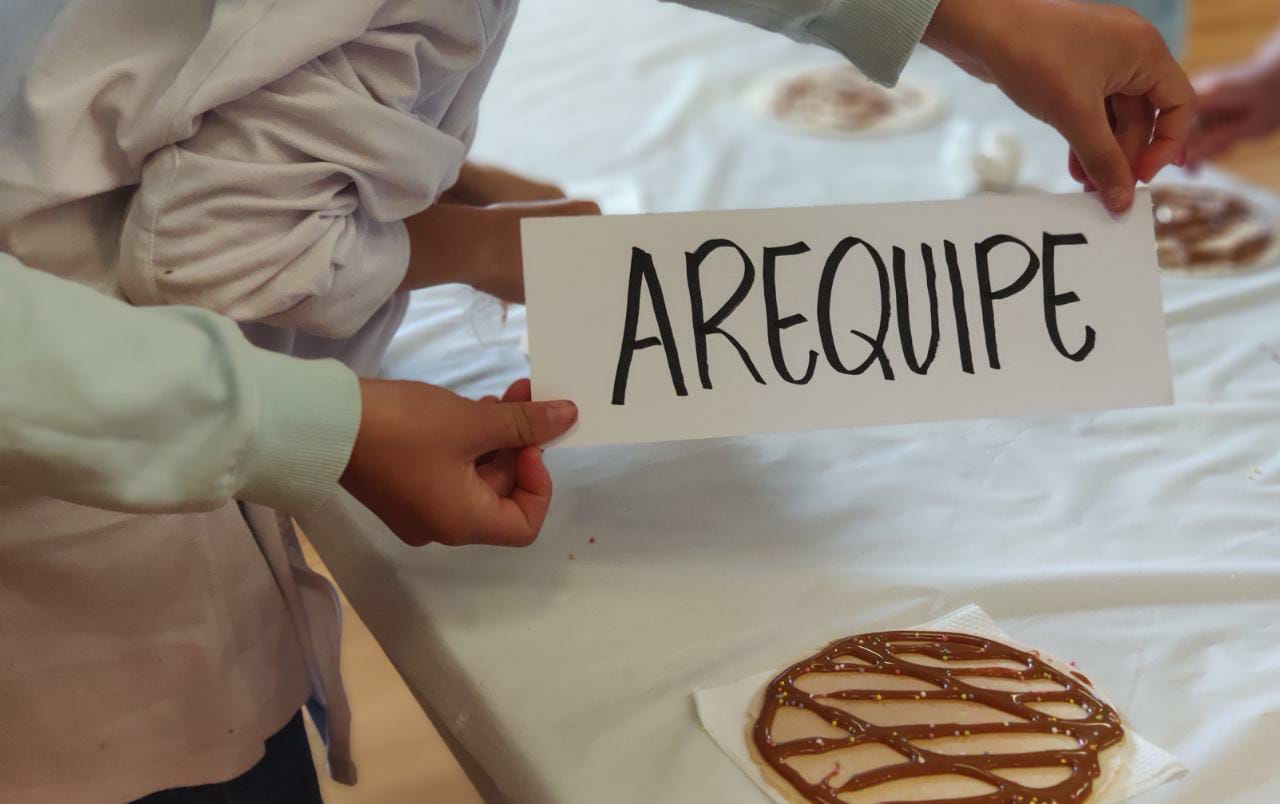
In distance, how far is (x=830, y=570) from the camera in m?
0.63

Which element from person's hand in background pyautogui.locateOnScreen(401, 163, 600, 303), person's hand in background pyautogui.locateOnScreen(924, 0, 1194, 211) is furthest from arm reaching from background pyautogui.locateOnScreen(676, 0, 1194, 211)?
person's hand in background pyautogui.locateOnScreen(401, 163, 600, 303)

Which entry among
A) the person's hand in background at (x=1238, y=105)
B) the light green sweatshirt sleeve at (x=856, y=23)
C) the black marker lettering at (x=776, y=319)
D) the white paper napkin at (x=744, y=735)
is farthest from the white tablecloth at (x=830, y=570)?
the person's hand in background at (x=1238, y=105)

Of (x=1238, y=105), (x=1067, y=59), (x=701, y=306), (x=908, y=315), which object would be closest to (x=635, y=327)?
(x=701, y=306)

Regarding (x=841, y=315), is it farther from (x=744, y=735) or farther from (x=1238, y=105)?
(x=1238, y=105)

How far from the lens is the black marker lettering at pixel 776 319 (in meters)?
0.60

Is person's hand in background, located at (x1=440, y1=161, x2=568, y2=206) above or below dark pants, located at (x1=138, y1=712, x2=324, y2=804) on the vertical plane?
above

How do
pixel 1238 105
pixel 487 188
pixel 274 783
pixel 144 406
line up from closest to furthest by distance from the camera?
pixel 144 406
pixel 274 783
pixel 487 188
pixel 1238 105

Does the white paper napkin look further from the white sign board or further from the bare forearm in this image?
the bare forearm

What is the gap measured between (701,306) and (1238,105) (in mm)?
902

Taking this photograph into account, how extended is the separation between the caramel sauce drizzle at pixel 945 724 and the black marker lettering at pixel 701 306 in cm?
15

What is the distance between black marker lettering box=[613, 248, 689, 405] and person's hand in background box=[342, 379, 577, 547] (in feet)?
0.11

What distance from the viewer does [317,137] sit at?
0.57 metres

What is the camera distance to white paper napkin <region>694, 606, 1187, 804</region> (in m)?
0.49

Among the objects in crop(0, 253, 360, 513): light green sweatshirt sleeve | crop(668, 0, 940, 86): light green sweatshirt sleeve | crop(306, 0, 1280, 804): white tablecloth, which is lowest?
crop(306, 0, 1280, 804): white tablecloth
